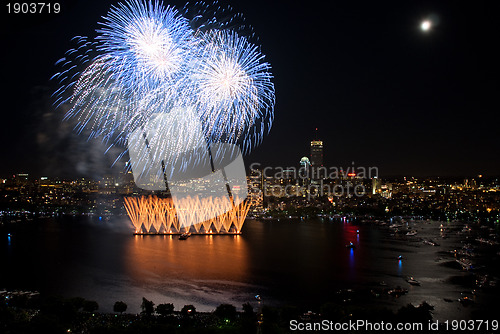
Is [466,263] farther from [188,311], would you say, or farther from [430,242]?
[188,311]

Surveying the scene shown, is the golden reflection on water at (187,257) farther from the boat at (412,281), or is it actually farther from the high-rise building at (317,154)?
the high-rise building at (317,154)

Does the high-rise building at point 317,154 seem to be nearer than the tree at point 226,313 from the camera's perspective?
No

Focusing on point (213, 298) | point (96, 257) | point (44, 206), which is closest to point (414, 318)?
point (213, 298)

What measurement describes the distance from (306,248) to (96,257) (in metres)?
6.17

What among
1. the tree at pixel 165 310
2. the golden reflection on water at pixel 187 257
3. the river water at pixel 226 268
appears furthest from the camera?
the golden reflection on water at pixel 187 257

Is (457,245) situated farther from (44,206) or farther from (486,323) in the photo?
(44,206)

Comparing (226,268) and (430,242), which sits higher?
(430,242)

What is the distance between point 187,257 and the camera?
11359 mm

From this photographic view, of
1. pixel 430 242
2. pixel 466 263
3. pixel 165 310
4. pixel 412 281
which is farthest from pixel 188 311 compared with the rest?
pixel 430 242

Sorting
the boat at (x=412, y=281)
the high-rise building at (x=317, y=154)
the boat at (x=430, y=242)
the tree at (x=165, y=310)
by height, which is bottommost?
the boat at (x=412, y=281)

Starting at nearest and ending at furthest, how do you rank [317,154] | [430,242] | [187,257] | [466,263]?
[466,263] < [187,257] < [430,242] < [317,154]

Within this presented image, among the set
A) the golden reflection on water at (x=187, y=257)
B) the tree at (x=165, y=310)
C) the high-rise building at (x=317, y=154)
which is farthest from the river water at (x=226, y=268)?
the high-rise building at (x=317, y=154)

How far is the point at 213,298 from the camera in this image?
7.58 m

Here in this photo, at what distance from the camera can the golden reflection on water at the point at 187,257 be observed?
9.48 meters
